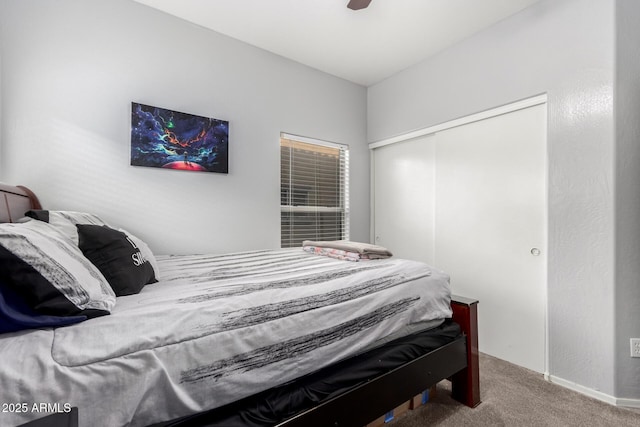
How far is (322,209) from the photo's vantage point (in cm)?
333

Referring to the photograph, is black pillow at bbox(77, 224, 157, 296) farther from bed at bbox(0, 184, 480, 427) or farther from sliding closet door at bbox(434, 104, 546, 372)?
sliding closet door at bbox(434, 104, 546, 372)

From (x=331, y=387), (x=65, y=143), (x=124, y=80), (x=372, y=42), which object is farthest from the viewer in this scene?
(x=372, y=42)

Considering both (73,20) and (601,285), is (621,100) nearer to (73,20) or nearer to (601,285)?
(601,285)

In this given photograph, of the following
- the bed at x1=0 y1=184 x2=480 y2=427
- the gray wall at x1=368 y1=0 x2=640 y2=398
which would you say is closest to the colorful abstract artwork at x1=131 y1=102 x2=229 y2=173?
the bed at x1=0 y1=184 x2=480 y2=427

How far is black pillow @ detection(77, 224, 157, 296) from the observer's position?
1.14 metres

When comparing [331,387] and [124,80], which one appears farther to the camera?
[124,80]

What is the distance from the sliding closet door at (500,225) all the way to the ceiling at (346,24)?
844mm

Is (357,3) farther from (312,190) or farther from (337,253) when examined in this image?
(312,190)

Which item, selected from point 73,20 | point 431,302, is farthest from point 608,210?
point 73,20

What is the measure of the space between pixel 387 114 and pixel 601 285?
246 cm

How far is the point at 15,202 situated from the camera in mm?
1567

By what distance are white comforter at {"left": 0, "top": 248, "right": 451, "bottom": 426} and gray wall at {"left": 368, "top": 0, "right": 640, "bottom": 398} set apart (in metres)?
1.13

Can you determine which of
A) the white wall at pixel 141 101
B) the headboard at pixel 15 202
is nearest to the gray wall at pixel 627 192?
the white wall at pixel 141 101

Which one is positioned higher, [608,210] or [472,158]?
[472,158]
